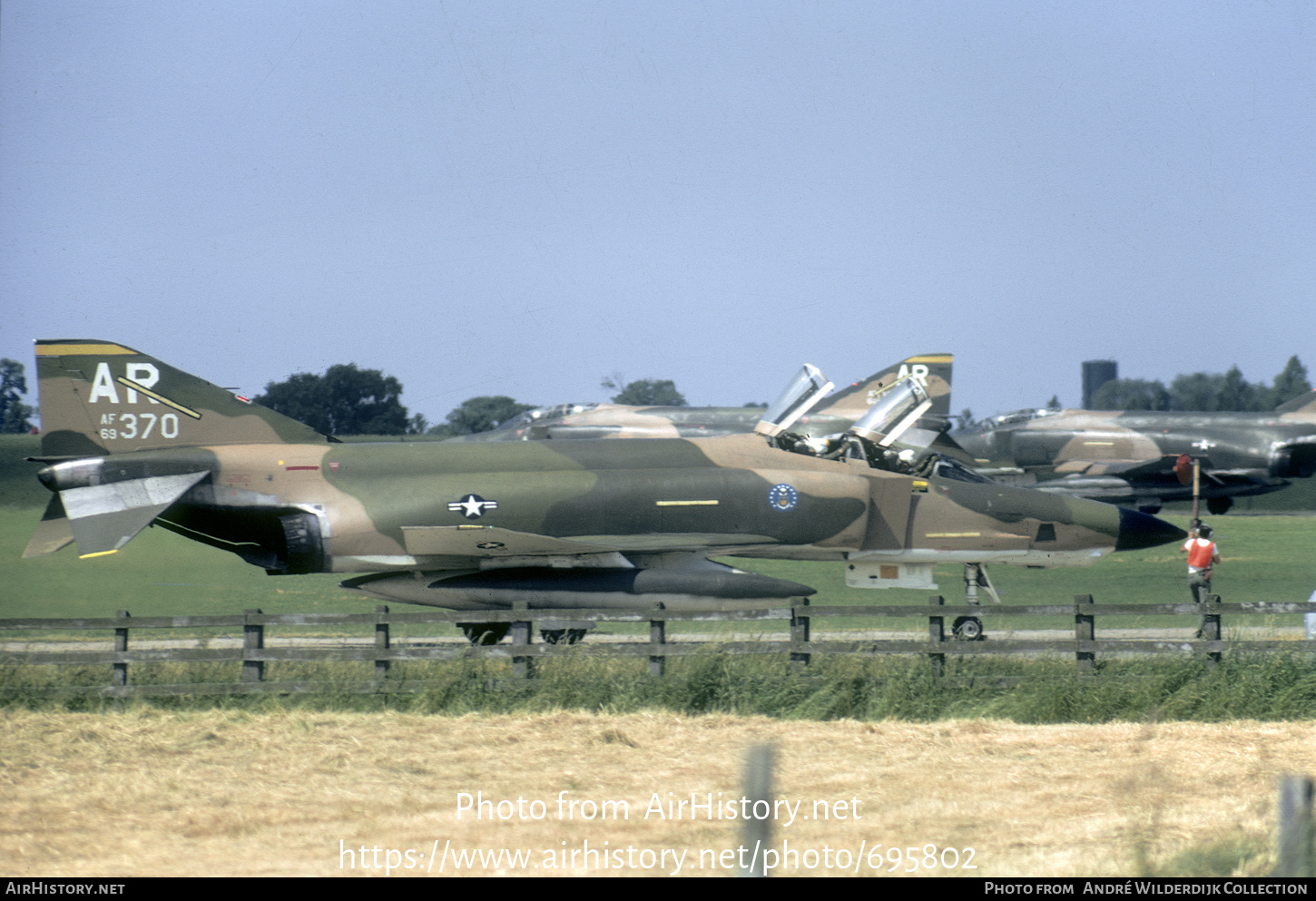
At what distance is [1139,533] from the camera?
16656 mm

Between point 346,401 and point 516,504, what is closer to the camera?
point 516,504

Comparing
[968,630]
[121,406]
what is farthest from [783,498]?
[121,406]

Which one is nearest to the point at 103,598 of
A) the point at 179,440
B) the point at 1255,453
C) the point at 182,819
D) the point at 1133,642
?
the point at 179,440

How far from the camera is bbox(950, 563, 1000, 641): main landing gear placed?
14.3 meters

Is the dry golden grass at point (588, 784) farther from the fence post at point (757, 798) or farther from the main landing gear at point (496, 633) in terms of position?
the main landing gear at point (496, 633)

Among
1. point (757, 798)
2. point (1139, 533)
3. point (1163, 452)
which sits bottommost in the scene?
point (757, 798)

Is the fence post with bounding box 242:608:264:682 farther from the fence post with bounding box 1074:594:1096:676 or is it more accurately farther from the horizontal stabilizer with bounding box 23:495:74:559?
the fence post with bounding box 1074:594:1096:676

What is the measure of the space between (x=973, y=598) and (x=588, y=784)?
836cm

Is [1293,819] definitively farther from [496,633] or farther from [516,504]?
[496,633]

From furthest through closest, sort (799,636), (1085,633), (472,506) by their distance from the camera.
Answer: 1. (472,506)
2. (799,636)
3. (1085,633)

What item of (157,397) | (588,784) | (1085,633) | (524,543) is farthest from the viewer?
(157,397)

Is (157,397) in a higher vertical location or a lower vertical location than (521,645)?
higher

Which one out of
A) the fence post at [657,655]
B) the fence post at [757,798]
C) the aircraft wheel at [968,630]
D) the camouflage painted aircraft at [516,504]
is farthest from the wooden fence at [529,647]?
the fence post at [757,798]
